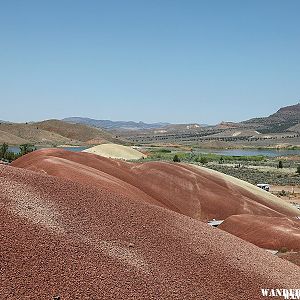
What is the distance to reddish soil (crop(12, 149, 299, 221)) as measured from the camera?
38.4 metres

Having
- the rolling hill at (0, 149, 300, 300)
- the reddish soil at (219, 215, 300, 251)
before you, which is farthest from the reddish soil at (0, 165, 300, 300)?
the reddish soil at (219, 215, 300, 251)

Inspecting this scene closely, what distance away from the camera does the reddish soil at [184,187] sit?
3841cm

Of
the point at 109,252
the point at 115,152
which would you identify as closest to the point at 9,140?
the point at 115,152

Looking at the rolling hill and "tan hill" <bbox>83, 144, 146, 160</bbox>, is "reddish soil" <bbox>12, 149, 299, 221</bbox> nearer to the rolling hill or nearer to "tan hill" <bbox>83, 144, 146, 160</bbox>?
the rolling hill

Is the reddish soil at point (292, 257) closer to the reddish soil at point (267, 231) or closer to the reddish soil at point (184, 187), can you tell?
the reddish soil at point (267, 231)

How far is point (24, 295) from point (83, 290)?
1725 millimetres

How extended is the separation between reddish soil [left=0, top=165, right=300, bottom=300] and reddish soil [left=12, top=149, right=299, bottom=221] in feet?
47.2

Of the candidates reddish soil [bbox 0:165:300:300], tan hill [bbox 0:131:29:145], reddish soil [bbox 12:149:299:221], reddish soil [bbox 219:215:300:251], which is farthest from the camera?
tan hill [bbox 0:131:29:145]

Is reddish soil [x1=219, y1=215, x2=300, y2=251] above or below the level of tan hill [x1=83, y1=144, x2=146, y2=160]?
below

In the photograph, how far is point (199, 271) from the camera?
16438 mm

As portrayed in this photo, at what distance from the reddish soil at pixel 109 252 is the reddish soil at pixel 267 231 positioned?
7685 mm

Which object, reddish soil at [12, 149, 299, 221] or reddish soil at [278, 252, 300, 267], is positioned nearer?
reddish soil at [278, 252, 300, 267]

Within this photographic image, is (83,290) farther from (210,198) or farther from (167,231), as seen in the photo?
(210,198)

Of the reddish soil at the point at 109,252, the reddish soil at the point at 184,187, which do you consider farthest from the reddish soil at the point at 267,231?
the reddish soil at the point at 109,252
